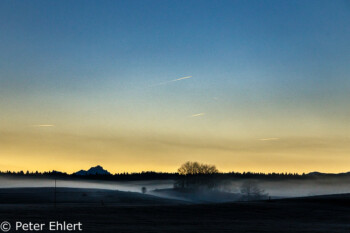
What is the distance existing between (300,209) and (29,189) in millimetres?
147568

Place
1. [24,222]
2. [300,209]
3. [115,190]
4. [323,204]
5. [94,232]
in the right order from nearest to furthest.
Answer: [94,232] → [24,222] → [300,209] → [323,204] → [115,190]

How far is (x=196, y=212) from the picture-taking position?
52.8m

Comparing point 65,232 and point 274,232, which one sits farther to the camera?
point 274,232

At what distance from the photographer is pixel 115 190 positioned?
608 feet

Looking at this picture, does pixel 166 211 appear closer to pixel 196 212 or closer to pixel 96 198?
pixel 196 212

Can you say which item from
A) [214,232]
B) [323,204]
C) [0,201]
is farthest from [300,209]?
[0,201]

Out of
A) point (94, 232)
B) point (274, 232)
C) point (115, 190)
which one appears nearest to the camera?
point (94, 232)

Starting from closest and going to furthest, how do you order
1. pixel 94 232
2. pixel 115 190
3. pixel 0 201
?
pixel 94 232 → pixel 0 201 → pixel 115 190

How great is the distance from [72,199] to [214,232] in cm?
12843

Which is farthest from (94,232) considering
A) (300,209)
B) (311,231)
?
(300,209)

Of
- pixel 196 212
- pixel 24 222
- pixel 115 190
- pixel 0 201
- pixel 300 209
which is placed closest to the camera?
pixel 24 222

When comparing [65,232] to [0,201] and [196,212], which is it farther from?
[0,201]

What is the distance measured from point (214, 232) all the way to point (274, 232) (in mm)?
3919

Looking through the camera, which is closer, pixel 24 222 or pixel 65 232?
pixel 65 232
